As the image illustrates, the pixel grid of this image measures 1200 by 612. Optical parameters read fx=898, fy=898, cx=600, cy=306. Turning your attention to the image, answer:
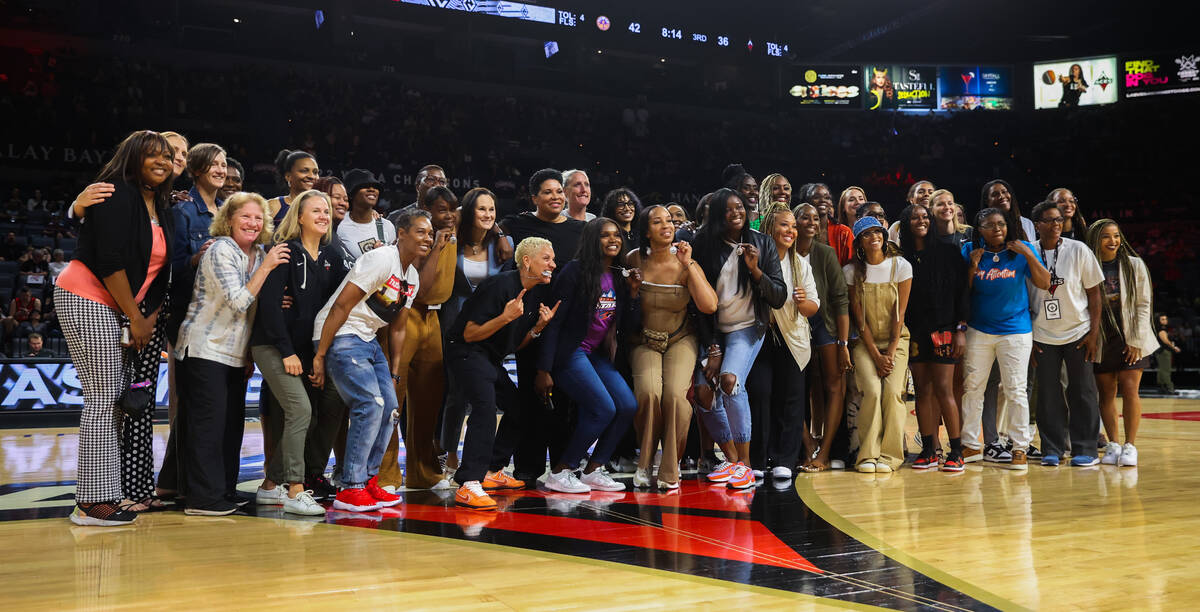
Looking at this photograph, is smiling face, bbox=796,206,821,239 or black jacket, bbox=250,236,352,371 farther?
smiling face, bbox=796,206,821,239

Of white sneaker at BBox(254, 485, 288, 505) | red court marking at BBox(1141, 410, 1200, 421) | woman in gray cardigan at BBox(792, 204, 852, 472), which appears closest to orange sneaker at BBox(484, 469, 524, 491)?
white sneaker at BBox(254, 485, 288, 505)

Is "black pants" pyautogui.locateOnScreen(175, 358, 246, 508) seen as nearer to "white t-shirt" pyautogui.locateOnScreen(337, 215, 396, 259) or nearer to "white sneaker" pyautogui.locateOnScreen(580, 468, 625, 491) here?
"white t-shirt" pyautogui.locateOnScreen(337, 215, 396, 259)

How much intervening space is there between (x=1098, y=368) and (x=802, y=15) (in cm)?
1880

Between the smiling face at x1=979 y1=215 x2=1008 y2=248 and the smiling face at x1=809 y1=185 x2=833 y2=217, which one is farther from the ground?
the smiling face at x1=809 y1=185 x2=833 y2=217

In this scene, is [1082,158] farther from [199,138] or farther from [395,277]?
[395,277]

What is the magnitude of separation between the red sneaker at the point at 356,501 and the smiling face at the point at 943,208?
163 inches

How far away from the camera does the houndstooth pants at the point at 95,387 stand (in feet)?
13.3

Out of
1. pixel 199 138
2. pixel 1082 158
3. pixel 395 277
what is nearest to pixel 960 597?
pixel 395 277

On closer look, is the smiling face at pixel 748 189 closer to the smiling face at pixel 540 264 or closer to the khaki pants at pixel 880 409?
the khaki pants at pixel 880 409

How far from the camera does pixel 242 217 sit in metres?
4.43

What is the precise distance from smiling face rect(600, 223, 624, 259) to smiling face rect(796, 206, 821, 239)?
1.40 m

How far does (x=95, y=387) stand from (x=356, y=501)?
4.22ft

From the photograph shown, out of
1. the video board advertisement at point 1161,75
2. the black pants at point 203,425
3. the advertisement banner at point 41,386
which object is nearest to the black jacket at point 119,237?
the black pants at point 203,425

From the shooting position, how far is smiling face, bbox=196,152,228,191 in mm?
4688
